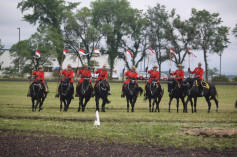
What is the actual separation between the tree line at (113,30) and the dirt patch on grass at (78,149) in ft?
166

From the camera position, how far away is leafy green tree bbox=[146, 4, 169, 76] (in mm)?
69438

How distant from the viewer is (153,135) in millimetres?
11172

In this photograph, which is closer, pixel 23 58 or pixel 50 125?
pixel 50 125

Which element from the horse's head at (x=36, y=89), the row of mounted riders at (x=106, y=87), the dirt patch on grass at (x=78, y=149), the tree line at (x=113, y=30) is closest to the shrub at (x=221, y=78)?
the tree line at (x=113, y=30)

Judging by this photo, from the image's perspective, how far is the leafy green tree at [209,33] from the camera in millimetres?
65188

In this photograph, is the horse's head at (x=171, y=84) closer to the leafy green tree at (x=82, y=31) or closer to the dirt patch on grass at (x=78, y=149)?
the dirt patch on grass at (x=78, y=149)

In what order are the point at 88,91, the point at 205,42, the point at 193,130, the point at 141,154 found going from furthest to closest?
the point at 205,42 < the point at 88,91 < the point at 193,130 < the point at 141,154

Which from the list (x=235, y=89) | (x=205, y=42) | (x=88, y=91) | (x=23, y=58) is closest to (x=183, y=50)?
(x=205, y=42)

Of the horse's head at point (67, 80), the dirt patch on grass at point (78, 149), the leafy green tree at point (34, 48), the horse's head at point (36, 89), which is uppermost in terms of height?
the leafy green tree at point (34, 48)

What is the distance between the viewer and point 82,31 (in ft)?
230

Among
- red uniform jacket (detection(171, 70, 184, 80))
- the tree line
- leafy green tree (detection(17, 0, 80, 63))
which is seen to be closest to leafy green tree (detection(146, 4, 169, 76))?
the tree line

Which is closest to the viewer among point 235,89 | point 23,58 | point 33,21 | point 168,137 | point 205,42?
point 168,137

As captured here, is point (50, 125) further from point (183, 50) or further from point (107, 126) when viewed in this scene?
point (183, 50)

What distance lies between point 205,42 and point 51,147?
59.3 metres
